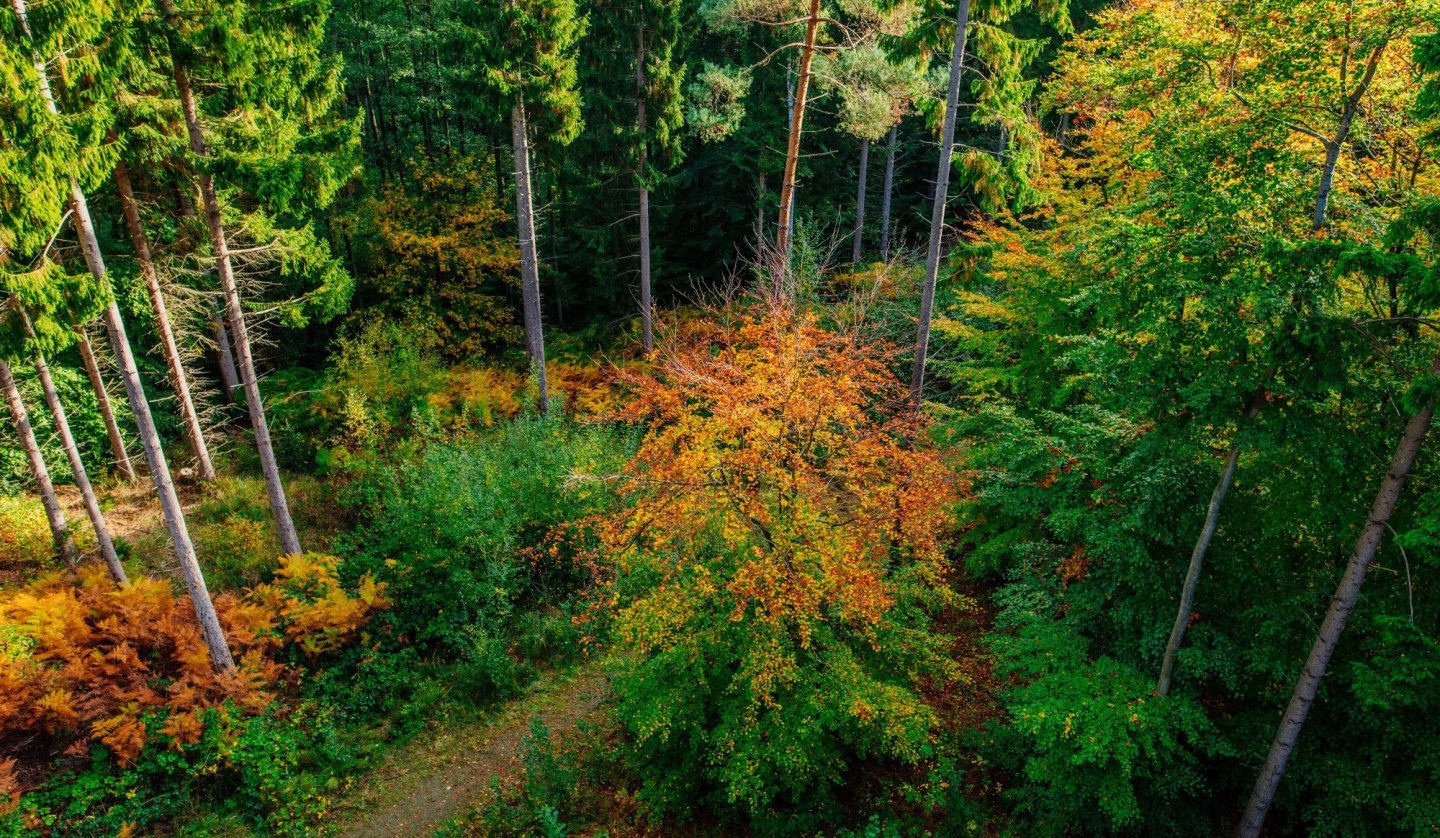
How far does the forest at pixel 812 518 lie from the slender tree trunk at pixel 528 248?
2.52 ft

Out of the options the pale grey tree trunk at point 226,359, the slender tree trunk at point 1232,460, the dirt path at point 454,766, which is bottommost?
the dirt path at point 454,766

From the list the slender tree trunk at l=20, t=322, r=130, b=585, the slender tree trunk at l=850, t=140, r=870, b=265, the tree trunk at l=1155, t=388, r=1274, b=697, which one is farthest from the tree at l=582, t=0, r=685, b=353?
the tree trunk at l=1155, t=388, r=1274, b=697

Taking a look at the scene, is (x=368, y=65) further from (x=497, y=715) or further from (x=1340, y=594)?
(x=1340, y=594)

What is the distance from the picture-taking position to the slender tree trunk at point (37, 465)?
931cm

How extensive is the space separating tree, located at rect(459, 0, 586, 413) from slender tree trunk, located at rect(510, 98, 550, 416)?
24 millimetres

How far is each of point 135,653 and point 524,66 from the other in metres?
12.9

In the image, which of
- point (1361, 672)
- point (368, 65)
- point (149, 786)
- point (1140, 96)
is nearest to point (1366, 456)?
point (1361, 672)

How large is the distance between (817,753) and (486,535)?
6955 mm

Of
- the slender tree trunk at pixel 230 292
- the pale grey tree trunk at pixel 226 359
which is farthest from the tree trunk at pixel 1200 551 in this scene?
the pale grey tree trunk at pixel 226 359

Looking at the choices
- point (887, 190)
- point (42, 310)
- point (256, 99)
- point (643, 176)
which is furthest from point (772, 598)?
point (887, 190)

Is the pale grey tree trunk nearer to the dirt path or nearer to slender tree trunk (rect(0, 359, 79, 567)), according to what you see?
slender tree trunk (rect(0, 359, 79, 567))

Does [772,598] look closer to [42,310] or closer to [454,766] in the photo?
[454,766]

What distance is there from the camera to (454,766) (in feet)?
30.9

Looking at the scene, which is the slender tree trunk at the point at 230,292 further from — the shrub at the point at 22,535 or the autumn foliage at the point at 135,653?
the shrub at the point at 22,535
